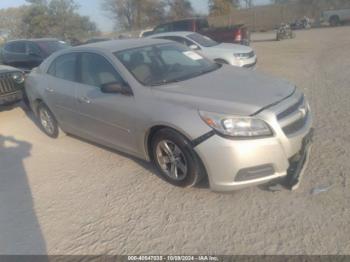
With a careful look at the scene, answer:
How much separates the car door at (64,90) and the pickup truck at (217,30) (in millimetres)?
10372

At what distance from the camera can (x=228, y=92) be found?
3.48m

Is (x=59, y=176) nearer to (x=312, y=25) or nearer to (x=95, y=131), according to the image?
(x=95, y=131)

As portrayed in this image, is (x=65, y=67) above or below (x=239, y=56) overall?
above

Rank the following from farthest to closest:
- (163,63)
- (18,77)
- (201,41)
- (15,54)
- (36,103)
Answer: (15,54)
(201,41)
(18,77)
(36,103)
(163,63)

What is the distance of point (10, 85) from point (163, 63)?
4.60 metres

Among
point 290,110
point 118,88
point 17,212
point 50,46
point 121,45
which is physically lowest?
point 17,212

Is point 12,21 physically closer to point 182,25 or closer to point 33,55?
point 182,25

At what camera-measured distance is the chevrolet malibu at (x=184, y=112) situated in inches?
121

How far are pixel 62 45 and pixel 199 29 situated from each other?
752 centimetres

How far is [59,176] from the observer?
4273mm

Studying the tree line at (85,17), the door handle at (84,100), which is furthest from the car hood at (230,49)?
the tree line at (85,17)

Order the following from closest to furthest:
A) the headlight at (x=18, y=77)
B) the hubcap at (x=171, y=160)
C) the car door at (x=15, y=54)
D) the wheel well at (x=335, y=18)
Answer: the hubcap at (x=171, y=160), the headlight at (x=18, y=77), the car door at (x=15, y=54), the wheel well at (x=335, y=18)

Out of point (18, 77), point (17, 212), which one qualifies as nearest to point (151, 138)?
Answer: point (17, 212)

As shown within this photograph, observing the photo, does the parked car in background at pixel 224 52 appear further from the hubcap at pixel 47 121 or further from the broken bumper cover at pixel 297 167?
Answer: the broken bumper cover at pixel 297 167
